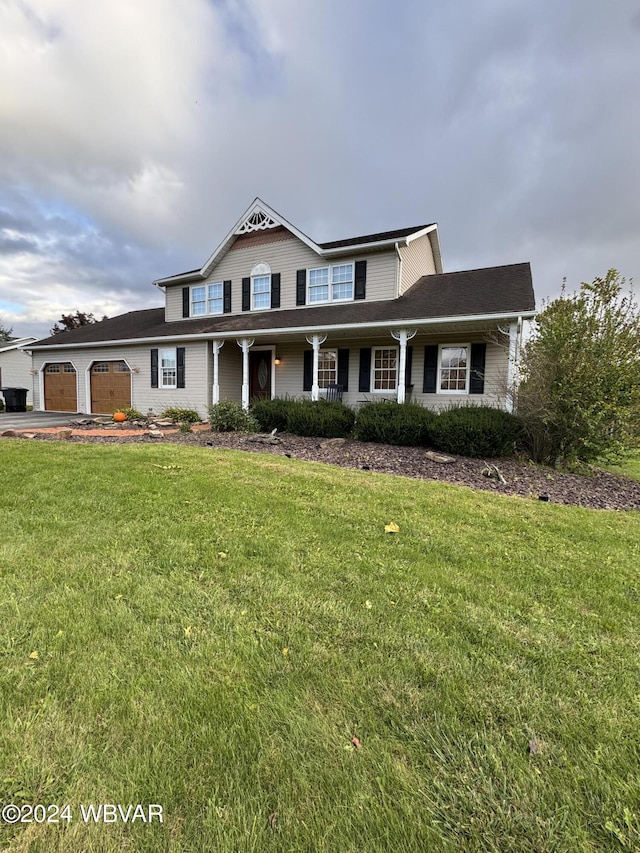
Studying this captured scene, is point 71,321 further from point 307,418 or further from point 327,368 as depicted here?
point 307,418

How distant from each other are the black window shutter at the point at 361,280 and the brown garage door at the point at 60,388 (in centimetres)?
1264

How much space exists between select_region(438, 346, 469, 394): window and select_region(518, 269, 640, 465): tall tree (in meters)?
3.68

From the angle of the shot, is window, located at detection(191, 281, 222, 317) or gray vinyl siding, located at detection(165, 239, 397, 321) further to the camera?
window, located at detection(191, 281, 222, 317)

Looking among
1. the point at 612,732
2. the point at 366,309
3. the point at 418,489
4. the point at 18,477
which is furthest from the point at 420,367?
the point at 612,732

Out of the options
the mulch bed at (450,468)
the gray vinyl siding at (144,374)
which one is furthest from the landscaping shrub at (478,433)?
the gray vinyl siding at (144,374)

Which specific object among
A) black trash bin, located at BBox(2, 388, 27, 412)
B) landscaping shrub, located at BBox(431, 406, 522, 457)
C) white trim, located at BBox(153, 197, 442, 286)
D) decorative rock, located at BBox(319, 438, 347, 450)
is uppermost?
white trim, located at BBox(153, 197, 442, 286)

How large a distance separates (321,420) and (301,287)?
6384 mm

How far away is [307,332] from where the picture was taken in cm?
1177

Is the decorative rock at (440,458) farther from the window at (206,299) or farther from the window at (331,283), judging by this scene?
the window at (206,299)

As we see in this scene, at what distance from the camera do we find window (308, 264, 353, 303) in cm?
1316

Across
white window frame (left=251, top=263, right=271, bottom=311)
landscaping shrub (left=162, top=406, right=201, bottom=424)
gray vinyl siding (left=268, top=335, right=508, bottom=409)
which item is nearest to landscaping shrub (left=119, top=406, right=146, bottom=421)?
landscaping shrub (left=162, top=406, right=201, bottom=424)

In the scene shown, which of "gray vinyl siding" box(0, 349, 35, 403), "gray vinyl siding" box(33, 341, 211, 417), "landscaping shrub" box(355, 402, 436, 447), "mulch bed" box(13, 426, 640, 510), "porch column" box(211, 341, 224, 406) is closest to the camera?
"mulch bed" box(13, 426, 640, 510)

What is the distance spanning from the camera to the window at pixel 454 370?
11.7 metres

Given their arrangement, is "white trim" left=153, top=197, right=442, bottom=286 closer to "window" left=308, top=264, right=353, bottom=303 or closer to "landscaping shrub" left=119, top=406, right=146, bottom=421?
"window" left=308, top=264, right=353, bottom=303
